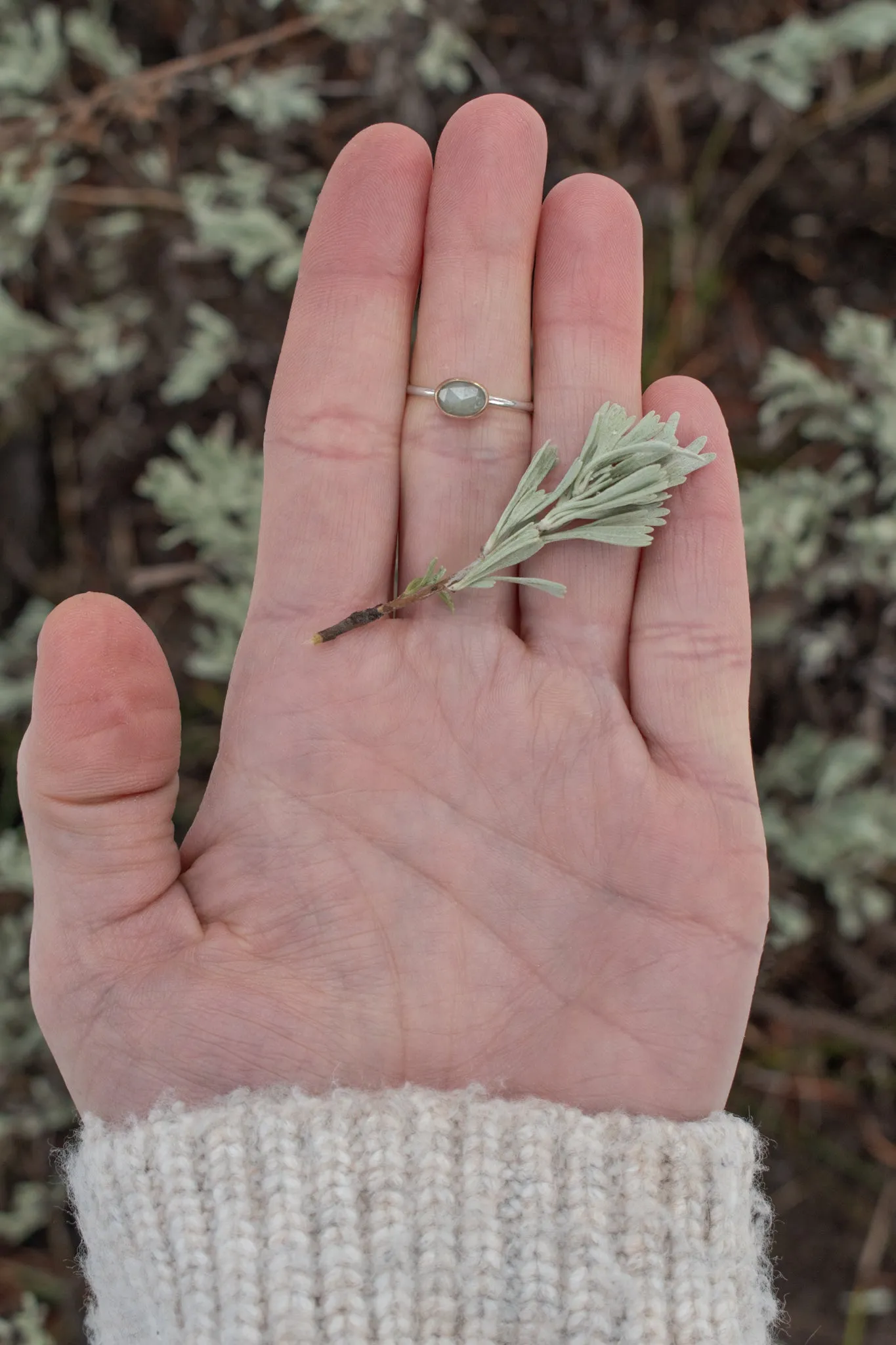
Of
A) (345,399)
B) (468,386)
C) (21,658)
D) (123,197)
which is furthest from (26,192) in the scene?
(468,386)

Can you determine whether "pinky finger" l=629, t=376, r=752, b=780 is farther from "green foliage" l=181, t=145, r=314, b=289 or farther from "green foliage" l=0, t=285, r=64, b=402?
"green foliage" l=0, t=285, r=64, b=402

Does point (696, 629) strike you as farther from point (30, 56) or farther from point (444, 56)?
point (30, 56)

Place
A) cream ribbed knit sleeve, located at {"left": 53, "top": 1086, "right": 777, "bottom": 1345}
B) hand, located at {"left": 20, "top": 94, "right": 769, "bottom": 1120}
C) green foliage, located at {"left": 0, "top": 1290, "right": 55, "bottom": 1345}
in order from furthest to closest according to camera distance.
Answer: green foliage, located at {"left": 0, "top": 1290, "right": 55, "bottom": 1345}
hand, located at {"left": 20, "top": 94, "right": 769, "bottom": 1120}
cream ribbed knit sleeve, located at {"left": 53, "top": 1086, "right": 777, "bottom": 1345}

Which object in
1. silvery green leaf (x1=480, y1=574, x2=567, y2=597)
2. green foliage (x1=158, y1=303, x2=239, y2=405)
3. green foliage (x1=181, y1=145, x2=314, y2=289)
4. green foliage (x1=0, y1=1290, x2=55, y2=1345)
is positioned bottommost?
green foliage (x1=0, y1=1290, x2=55, y2=1345)

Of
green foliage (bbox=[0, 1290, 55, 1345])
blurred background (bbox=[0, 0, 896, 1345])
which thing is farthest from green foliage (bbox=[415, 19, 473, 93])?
green foliage (bbox=[0, 1290, 55, 1345])

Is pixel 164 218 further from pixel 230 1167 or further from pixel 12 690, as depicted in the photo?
pixel 230 1167

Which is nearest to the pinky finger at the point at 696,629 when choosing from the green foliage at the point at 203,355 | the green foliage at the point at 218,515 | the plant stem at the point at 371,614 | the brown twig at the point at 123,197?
the plant stem at the point at 371,614
